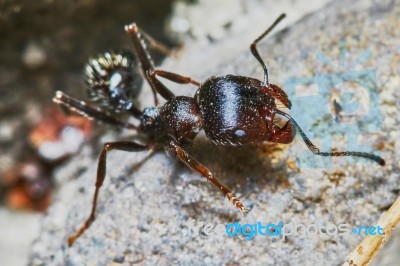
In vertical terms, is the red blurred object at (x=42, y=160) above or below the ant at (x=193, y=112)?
above

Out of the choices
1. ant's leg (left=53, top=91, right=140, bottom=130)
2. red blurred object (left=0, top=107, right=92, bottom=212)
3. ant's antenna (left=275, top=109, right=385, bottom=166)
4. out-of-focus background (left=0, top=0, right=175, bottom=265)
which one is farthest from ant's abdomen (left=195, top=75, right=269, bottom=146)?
red blurred object (left=0, top=107, right=92, bottom=212)

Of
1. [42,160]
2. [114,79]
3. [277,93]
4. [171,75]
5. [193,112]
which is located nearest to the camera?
[277,93]

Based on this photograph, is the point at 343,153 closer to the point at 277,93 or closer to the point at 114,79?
the point at 277,93

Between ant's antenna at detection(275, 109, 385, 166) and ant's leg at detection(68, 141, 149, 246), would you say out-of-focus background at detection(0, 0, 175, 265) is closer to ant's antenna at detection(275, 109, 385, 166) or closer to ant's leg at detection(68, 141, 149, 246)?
ant's leg at detection(68, 141, 149, 246)

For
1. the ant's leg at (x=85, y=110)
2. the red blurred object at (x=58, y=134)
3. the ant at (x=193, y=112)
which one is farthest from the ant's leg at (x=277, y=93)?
the red blurred object at (x=58, y=134)

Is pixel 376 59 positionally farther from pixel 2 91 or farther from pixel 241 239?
pixel 2 91

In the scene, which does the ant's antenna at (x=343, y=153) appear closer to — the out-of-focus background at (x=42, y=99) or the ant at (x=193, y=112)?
the ant at (x=193, y=112)

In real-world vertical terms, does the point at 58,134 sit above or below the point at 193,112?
above

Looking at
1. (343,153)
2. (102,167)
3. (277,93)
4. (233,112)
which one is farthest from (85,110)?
(343,153)
